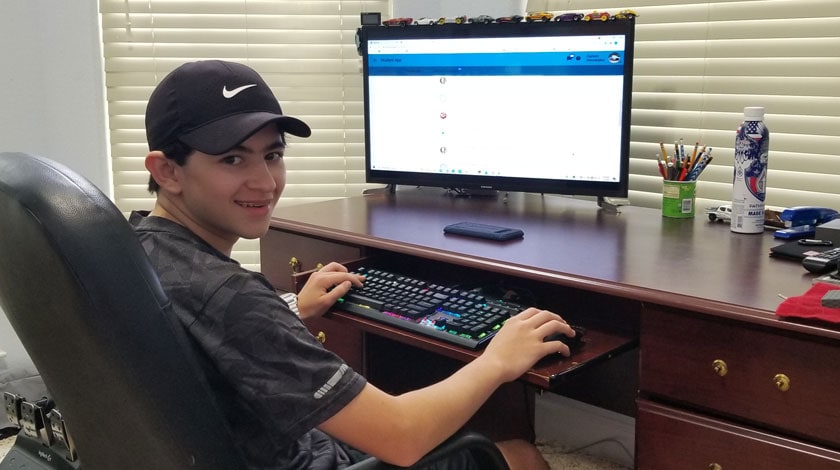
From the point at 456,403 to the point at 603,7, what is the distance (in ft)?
4.21

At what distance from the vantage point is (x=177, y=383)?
0.85 metres

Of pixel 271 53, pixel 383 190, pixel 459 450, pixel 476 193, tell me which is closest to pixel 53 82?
pixel 271 53

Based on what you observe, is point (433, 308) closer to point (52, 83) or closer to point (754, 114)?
point (754, 114)

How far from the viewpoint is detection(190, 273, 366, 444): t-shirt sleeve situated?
3.16 feet

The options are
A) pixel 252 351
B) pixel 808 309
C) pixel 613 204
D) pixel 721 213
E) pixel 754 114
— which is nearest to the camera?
pixel 252 351

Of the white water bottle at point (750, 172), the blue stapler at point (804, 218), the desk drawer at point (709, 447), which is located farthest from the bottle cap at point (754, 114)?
the desk drawer at point (709, 447)

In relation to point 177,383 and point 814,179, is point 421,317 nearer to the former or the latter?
point 177,383

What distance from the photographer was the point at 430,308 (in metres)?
1.40

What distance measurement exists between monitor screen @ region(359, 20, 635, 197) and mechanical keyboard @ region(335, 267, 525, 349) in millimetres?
546

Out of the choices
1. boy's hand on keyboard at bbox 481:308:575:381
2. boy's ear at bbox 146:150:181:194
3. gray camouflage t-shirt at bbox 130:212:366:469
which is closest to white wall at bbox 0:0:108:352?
boy's ear at bbox 146:150:181:194

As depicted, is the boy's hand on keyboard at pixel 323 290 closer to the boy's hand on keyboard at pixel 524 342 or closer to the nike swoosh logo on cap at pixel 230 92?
the boy's hand on keyboard at pixel 524 342

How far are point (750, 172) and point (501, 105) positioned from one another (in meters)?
0.61

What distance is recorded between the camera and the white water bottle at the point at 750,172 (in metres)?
1.56

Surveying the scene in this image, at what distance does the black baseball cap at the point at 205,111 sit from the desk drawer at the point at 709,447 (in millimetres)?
734
